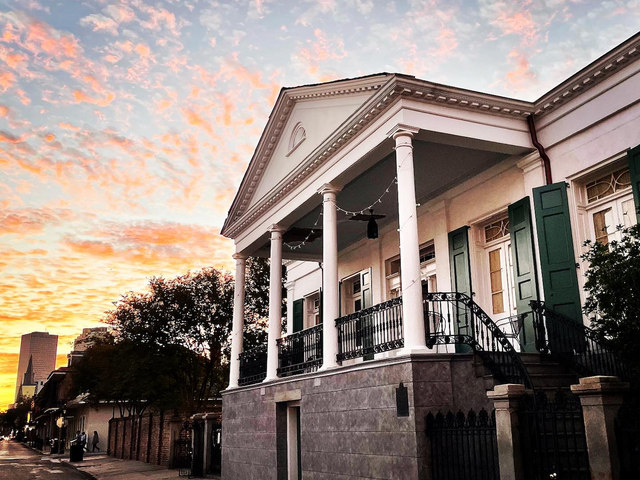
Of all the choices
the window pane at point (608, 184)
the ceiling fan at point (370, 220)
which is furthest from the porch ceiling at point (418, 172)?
the window pane at point (608, 184)

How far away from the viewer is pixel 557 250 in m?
11.6

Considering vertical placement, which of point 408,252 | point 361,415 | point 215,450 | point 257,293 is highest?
point 257,293

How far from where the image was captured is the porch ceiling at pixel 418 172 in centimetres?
1222

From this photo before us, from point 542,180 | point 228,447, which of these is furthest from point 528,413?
point 228,447

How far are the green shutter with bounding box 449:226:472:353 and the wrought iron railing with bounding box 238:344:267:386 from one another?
17.5ft

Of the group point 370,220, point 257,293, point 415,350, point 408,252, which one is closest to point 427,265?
point 370,220

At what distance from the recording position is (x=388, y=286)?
57.2 feet

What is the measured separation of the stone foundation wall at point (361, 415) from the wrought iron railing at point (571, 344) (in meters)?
1.82

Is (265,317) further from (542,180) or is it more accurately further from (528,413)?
(528,413)

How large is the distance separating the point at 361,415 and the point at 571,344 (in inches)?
148

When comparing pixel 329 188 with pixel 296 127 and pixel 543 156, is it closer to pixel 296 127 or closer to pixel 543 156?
pixel 296 127

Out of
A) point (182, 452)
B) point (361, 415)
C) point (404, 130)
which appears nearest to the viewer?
point (361, 415)

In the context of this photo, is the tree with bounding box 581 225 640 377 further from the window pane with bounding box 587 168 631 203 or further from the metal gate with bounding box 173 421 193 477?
the metal gate with bounding box 173 421 193 477

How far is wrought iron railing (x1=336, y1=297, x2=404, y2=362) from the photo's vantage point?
11.1 meters
